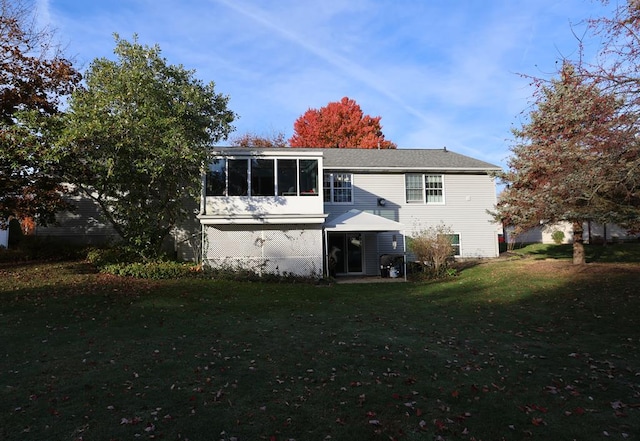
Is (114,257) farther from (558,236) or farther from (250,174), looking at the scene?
(558,236)

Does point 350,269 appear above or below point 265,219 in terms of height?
below

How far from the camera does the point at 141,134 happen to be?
42.0ft

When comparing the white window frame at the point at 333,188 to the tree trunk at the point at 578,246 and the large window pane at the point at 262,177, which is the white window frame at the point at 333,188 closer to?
the large window pane at the point at 262,177

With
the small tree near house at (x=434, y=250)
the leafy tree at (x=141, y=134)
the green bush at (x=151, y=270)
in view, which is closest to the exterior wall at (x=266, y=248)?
the green bush at (x=151, y=270)

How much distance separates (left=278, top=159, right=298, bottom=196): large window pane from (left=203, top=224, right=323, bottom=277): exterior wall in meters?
1.34

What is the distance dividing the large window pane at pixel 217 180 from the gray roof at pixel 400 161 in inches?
205

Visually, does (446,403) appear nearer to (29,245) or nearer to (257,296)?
(257,296)

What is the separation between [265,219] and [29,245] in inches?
403

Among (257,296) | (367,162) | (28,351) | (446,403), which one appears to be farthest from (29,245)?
(446,403)

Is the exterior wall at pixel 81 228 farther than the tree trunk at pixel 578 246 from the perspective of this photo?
Yes

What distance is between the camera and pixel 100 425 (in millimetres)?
4121

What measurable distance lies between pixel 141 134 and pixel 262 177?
468 centimetres

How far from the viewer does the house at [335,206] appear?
15891 millimetres

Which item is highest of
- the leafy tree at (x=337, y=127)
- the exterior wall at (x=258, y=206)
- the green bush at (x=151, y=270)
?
the leafy tree at (x=337, y=127)
